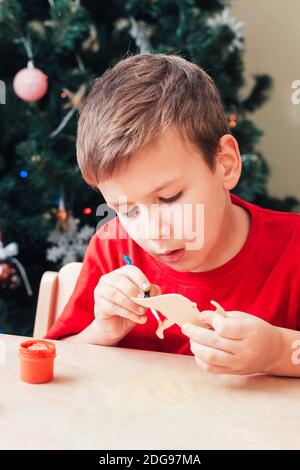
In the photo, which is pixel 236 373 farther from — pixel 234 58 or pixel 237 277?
pixel 234 58

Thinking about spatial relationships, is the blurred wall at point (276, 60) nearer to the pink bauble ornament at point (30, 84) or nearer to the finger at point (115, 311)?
the pink bauble ornament at point (30, 84)

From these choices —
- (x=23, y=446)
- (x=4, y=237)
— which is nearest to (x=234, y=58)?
(x=4, y=237)

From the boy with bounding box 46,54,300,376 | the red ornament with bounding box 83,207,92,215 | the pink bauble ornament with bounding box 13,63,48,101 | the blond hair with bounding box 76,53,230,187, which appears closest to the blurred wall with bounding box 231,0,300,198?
the red ornament with bounding box 83,207,92,215

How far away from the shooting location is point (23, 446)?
668 millimetres

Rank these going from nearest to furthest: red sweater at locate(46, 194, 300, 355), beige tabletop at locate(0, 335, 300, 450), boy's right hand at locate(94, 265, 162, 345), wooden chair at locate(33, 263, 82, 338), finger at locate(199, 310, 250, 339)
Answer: beige tabletop at locate(0, 335, 300, 450), finger at locate(199, 310, 250, 339), boy's right hand at locate(94, 265, 162, 345), red sweater at locate(46, 194, 300, 355), wooden chair at locate(33, 263, 82, 338)

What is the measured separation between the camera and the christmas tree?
227 cm

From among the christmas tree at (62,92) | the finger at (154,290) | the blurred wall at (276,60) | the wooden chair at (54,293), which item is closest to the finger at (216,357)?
the finger at (154,290)

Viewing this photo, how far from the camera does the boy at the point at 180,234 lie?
0.92m

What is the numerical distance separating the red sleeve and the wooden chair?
0.14 feet

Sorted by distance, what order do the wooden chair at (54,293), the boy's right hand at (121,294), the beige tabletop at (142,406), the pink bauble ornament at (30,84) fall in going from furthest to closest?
the pink bauble ornament at (30,84) < the wooden chair at (54,293) < the boy's right hand at (121,294) < the beige tabletop at (142,406)

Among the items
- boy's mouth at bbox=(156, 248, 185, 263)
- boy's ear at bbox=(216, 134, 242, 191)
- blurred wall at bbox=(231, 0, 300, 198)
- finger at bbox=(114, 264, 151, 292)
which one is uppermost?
blurred wall at bbox=(231, 0, 300, 198)

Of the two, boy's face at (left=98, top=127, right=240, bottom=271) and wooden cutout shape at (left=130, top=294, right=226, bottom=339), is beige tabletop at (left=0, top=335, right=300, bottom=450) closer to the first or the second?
wooden cutout shape at (left=130, top=294, right=226, bottom=339)

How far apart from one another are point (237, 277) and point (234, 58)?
1.46 metres

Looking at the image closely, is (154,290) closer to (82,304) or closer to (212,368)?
(212,368)
